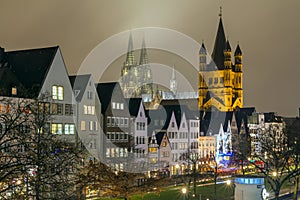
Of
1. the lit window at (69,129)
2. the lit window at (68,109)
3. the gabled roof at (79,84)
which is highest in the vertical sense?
the gabled roof at (79,84)

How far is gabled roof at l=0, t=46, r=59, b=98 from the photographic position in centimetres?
6027

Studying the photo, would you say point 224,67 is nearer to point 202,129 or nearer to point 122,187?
point 202,129

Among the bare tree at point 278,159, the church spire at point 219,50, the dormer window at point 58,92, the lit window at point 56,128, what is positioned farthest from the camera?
the church spire at point 219,50

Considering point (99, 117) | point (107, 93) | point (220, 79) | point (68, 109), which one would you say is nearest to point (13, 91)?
point (68, 109)

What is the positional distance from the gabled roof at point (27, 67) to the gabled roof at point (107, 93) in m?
12.9

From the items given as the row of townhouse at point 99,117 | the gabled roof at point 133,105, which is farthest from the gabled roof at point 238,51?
the gabled roof at point 133,105

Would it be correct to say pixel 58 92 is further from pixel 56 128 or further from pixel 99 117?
pixel 99 117

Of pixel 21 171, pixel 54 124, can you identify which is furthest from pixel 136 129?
pixel 21 171

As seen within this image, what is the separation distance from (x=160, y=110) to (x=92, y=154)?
33.6 metres

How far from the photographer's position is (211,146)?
359 ft

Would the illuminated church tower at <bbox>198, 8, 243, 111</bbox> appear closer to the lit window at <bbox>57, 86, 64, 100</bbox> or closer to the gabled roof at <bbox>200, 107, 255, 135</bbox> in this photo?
the gabled roof at <bbox>200, 107, 255, 135</bbox>

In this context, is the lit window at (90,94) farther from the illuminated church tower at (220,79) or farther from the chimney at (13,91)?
the illuminated church tower at (220,79)

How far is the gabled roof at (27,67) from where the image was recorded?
6027 centimetres

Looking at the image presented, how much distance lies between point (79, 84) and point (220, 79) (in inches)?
4225
